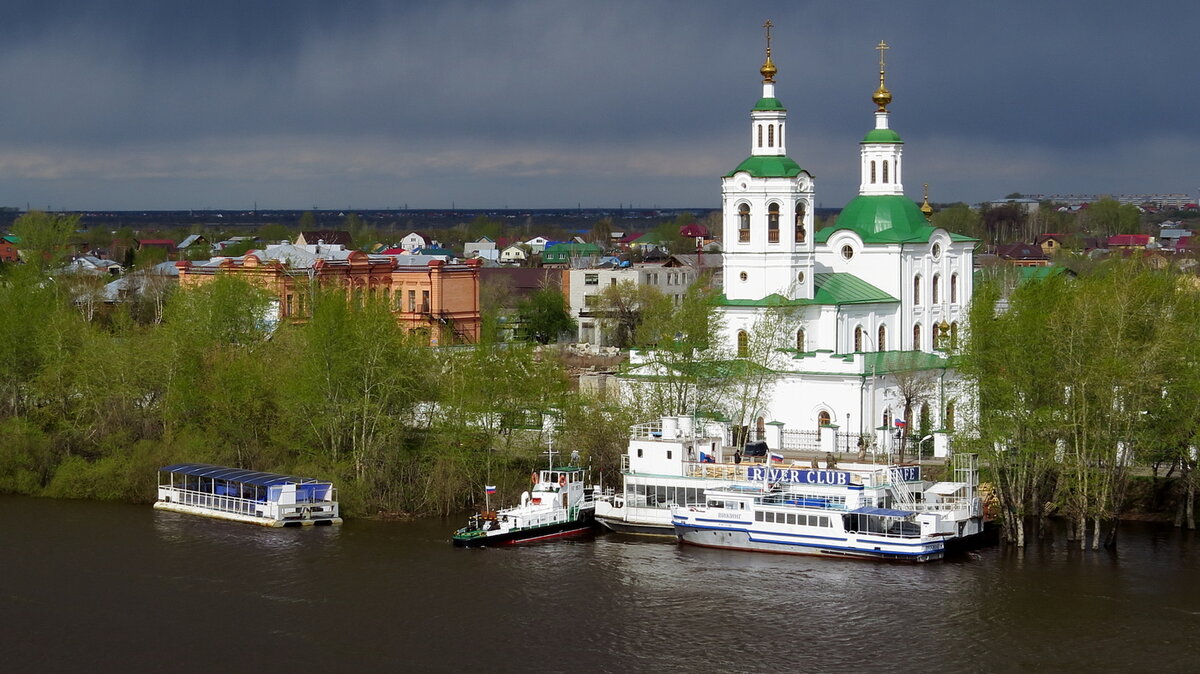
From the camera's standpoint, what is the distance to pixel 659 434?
1569 inches

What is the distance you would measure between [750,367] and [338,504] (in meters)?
11.1

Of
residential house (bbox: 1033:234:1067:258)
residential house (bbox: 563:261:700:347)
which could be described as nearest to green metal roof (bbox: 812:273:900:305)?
residential house (bbox: 563:261:700:347)

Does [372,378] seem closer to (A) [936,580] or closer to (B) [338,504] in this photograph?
(B) [338,504]

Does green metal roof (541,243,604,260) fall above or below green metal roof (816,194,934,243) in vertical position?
above

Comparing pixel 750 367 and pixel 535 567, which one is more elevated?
pixel 750 367

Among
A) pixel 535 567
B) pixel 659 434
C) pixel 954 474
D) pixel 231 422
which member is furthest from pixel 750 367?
pixel 231 422

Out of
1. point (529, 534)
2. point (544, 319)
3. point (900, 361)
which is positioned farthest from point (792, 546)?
point (544, 319)

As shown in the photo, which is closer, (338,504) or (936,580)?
(936,580)

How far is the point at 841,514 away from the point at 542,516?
6.88 meters

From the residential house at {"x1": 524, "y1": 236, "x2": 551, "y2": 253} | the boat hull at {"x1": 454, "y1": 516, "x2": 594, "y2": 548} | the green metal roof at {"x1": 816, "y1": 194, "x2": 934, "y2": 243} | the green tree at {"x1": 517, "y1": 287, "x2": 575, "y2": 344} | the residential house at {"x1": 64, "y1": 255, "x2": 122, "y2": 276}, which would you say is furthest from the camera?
the residential house at {"x1": 524, "y1": 236, "x2": 551, "y2": 253}

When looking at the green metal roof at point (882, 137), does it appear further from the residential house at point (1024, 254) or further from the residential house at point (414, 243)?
the residential house at point (414, 243)

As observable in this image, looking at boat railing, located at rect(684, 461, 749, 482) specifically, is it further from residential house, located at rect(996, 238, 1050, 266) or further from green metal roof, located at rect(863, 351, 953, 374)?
residential house, located at rect(996, 238, 1050, 266)

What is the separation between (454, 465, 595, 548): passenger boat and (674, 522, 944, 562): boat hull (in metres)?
2.57

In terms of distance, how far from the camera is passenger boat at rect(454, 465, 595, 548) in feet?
124
